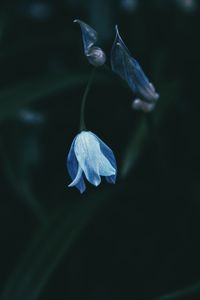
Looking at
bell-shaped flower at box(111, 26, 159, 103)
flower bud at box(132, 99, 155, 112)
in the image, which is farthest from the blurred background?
bell-shaped flower at box(111, 26, 159, 103)

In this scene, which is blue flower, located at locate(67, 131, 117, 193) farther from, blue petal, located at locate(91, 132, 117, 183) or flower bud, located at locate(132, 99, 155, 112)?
flower bud, located at locate(132, 99, 155, 112)

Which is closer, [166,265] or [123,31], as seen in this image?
[166,265]

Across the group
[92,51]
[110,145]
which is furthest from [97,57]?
[110,145]

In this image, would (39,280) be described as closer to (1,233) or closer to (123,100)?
(1,233)

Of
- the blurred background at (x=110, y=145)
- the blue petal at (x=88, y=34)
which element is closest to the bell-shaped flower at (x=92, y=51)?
the blue petal at (x=88, y=34)

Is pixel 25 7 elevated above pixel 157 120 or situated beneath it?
elevated above

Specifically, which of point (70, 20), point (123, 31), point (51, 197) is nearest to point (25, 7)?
point (70, 20)

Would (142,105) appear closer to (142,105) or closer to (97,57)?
(142,105)
